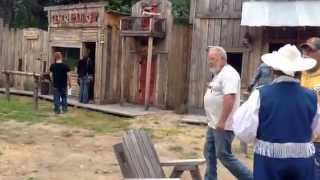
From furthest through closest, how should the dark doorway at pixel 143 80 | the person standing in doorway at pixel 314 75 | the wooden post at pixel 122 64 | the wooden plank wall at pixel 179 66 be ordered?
the wooden post at pixel 122 64
the dark doorway at pixel 143 80
the wooden plank wall at pixel 179 66
the person standing in doorway at pixel 314 75

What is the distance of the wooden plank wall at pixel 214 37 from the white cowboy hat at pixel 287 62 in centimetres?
1075

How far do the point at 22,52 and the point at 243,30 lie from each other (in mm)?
9804

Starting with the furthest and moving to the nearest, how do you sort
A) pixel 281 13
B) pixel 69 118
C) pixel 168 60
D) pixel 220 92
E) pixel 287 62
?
pixel 168 60, pixel 69 118, pixel 281 13, pixel 220 92, pixel 287 62

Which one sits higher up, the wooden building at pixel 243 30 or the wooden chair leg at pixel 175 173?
the wooden building at pixel 243 30

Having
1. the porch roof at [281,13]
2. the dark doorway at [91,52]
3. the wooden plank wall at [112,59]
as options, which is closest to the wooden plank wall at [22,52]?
the dark doorway at [91,52]

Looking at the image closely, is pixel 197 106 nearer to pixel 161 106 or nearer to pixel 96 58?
pixel 161 106

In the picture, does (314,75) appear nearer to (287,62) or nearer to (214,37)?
(287,62)

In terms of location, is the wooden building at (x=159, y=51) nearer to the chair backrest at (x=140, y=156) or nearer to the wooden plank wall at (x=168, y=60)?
the wooden plank wall at (x=168, y=60)

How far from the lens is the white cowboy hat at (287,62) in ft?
14.5

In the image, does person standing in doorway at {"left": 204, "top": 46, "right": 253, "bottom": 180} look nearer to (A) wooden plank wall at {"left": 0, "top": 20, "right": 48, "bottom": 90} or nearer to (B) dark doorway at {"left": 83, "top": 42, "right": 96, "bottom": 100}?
(B) dark doorway at {"left": 83, "top": 42, "right": 96, "bottom": 100}

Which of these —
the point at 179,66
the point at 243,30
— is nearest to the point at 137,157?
the point at 243,30

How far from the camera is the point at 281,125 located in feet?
14.3

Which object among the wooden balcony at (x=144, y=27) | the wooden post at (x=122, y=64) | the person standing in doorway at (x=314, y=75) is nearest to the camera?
the person standing in doorway at (x=314, y=75)

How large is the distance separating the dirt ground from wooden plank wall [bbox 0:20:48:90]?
8.04 metres
